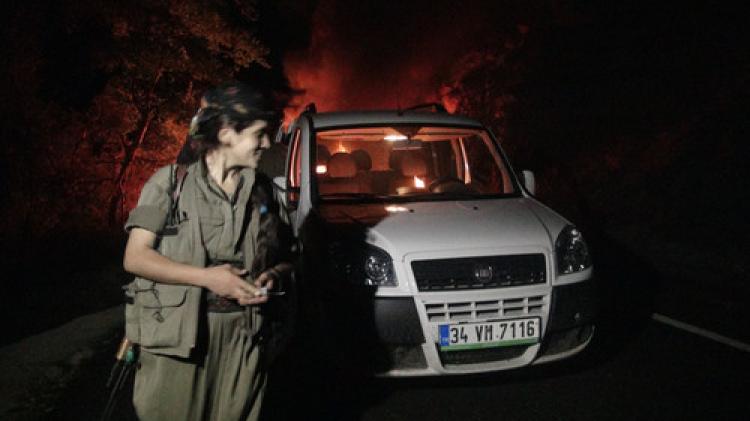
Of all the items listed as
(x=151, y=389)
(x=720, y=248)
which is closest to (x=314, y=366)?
(x=151, y=389)

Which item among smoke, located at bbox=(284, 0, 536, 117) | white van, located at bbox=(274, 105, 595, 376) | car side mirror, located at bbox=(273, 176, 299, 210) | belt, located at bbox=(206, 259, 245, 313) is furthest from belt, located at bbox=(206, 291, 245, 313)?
smoke, located at bbox=(284, 0, 536, 117)

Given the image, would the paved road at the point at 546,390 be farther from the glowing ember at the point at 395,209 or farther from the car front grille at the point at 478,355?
the glowing ember at the point at 395,209

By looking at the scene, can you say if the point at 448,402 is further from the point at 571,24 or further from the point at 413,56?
the point at 413,56

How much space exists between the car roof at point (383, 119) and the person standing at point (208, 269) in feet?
10.2

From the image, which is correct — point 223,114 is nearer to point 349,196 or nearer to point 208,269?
point 208,269

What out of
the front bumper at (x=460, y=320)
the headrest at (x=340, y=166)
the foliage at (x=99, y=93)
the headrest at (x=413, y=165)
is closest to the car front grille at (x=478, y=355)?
the front bumper at (x=460, y=320)

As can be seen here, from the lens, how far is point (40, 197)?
44.4 feet

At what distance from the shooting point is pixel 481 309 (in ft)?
11.7

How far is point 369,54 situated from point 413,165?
49402 millimetres

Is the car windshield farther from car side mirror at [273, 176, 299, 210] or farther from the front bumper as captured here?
the front bumper

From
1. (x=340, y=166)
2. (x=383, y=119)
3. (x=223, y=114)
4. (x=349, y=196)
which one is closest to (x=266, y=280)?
(x=223, y=114)

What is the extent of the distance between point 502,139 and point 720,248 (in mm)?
11353

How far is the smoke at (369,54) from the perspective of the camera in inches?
1523

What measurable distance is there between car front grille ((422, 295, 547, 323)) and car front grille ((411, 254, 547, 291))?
0.29 feet
